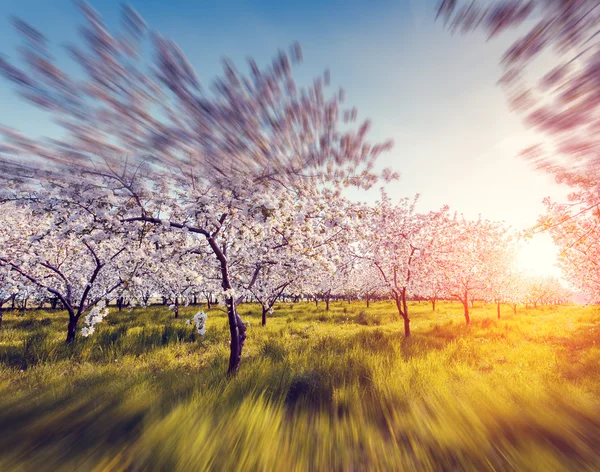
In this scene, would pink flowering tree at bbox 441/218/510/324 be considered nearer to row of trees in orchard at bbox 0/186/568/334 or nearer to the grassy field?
row of trees in orchard at bbox 0/186/568/334

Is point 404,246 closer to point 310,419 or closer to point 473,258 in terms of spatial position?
point 473,258

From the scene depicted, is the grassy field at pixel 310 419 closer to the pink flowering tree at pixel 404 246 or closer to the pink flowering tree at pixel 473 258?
the pink flowering tree at pixel 404 246

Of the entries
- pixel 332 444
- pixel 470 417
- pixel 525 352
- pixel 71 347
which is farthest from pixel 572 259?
pixel 71 347

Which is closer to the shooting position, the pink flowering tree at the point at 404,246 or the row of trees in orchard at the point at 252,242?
the row of trees in orchard at the point at 252,242

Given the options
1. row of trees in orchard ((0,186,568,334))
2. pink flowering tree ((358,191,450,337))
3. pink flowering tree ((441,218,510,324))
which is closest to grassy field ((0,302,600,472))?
row of trees in orchard ((0,186,568,334))

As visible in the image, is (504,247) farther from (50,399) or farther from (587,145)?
(50,399)

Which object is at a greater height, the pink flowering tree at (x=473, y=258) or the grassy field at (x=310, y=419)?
the pink flowering tree at (x=473, y=258)

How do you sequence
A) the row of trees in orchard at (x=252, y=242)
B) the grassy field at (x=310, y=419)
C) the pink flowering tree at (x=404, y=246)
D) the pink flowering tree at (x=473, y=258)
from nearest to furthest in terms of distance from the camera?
1. the grassy field at (x=310, y=419)
2. the row of trees in orchard at (x=252, y=242)
3. the pink flowering tree at (x=404, y=246)
4. the pink flowering tree at (x=473, y=258)

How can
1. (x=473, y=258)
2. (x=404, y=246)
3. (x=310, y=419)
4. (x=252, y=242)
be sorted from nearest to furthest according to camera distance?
(x=310, y=419) < (x=252, y=242) < (x=404, y=246) < (x=473, y=258)

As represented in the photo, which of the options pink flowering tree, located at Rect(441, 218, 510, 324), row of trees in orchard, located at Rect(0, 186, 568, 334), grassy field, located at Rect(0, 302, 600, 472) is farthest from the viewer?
pink flowering tree, located at Rect(441, 218, 510, 324)

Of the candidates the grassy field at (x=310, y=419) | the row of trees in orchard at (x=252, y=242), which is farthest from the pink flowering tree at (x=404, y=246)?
the grassy field at (x=310, y=419)

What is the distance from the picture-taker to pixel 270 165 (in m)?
4.04

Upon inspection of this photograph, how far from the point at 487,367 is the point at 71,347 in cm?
1278

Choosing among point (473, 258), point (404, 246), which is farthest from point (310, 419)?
point (473, 258)
